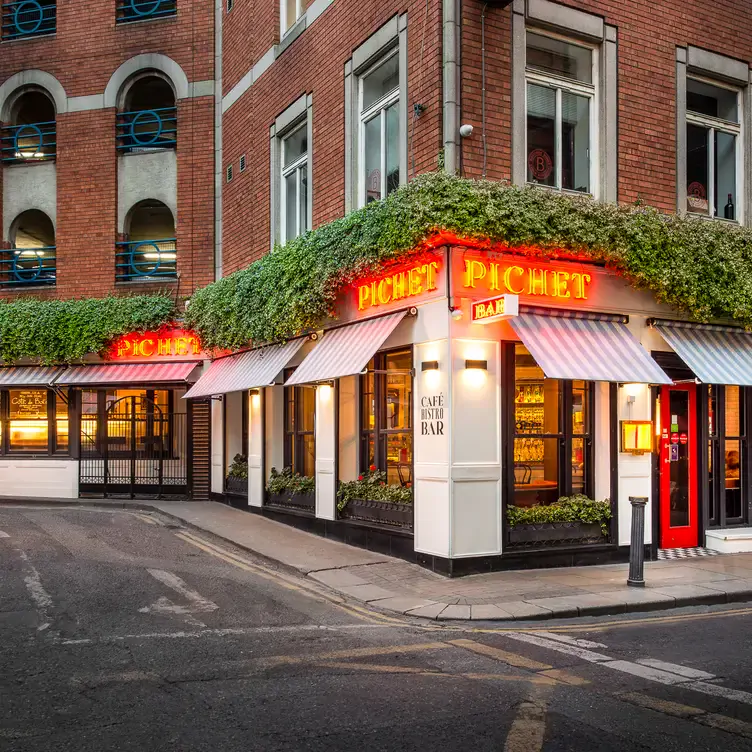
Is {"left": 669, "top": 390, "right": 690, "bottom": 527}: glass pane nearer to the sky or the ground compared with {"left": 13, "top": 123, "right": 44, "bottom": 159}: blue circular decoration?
nearer to the ground

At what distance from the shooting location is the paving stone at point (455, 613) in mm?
8211

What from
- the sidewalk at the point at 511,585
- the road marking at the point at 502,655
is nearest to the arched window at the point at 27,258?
the sidewalk at the point at 511,585

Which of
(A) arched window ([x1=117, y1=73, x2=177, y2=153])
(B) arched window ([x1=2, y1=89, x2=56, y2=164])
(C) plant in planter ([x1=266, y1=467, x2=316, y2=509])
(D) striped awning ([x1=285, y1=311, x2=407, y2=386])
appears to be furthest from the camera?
(B) arched window ([x1=2, y1=89, x2=56, y2=164])

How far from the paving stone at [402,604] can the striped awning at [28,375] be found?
12709 mm

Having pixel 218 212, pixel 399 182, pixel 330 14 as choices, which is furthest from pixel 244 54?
pixel 399 182

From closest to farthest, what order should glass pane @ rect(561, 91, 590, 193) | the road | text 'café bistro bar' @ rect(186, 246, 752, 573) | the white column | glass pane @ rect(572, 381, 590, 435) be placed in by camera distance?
the road → text 'café bistro bar' @ rect(186, 246, 752, 573) → glass pane @ rect(572, 381, 590, 435) → glass pane @ rect(561, 91, 590, 193) → the white column

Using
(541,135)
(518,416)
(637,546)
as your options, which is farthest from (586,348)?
(541,135)

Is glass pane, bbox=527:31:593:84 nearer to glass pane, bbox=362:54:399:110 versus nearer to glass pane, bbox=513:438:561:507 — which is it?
glass pane, bbox=362:54:399:110

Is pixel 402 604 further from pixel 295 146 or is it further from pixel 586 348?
pixel 295 146

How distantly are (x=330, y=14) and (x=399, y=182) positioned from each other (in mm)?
3658

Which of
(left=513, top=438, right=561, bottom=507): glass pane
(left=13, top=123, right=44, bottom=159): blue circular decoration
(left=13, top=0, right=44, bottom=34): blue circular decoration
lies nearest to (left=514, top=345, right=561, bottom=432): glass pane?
(left=513, top=438, right=561, bottom=507): glass pane

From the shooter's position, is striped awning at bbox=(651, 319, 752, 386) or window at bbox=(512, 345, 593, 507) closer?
window at bbox=(512, 345, 593, 507)

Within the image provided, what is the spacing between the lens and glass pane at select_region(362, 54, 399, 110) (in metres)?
12.1

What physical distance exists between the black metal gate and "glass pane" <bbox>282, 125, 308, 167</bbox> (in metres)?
6.56
